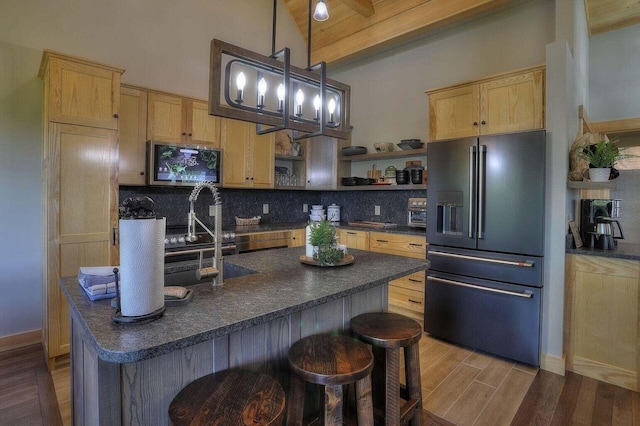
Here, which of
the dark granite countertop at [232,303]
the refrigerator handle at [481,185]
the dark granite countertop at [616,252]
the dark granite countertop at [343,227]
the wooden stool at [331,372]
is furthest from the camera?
→ the dark granite countertop at [343,227]

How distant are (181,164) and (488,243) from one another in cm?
299

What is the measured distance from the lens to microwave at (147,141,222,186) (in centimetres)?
325

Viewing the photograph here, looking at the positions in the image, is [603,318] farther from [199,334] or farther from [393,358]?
[199,334]

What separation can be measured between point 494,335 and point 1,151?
4.40 m

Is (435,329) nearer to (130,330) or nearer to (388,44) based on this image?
(130,330)

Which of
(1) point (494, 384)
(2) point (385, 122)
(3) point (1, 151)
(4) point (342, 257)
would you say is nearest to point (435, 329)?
(1) point (494, 384)

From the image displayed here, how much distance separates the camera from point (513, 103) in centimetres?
282

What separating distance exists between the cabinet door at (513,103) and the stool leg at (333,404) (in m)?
2.62

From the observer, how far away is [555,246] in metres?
2.56

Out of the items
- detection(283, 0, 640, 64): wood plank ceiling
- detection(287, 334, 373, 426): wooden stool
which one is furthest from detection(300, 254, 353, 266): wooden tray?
detection(283, 0, 640, 64): wood plank ceiling

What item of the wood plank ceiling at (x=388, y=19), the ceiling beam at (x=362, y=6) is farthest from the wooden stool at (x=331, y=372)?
the ceiling beam at (x=362, y=6)

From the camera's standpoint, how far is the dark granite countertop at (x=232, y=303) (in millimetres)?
938

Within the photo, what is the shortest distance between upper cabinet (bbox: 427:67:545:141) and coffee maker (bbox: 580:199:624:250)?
0.85 metres

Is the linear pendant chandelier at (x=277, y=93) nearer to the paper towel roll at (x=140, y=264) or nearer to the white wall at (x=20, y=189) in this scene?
the paper towel roll at (x=140, y=264)
